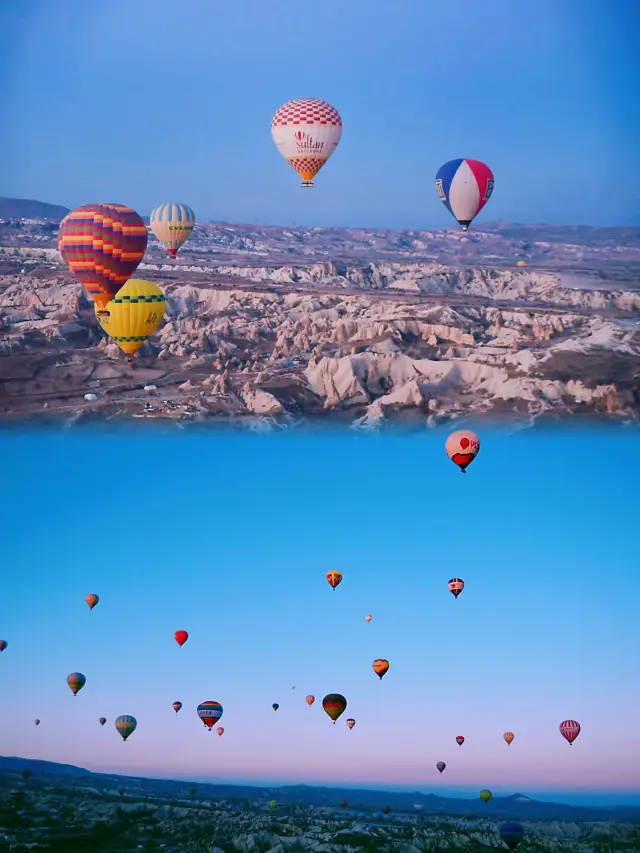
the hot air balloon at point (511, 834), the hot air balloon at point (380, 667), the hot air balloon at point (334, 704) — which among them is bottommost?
the hot air balloon at point (334, 704)

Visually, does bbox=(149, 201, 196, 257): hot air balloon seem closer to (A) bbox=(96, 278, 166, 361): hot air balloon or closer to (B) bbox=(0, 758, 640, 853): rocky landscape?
(A) bbox=(96, 278, 166, 361): hot air balloon

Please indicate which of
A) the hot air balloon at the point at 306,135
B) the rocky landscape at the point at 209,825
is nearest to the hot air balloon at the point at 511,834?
the rocky landscape at the point at 209,825

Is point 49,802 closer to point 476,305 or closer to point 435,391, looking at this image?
point 435,391

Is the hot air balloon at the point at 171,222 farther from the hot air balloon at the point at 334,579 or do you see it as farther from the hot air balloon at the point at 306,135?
the hot air balloon at the point at 334,579

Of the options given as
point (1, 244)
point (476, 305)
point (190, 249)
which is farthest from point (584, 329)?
point (1, 244)

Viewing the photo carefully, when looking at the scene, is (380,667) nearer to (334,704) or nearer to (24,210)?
(334,704)

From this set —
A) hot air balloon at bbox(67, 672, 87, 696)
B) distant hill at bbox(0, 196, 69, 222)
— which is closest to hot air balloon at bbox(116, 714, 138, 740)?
hot air balloon at bbox(67, 672, 87, 696)
